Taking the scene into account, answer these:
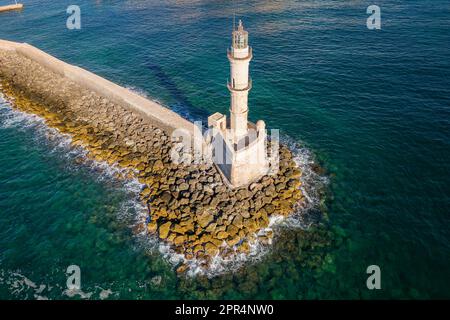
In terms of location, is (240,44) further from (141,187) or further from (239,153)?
(141,187)

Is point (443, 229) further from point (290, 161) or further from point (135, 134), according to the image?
point (135, 134)

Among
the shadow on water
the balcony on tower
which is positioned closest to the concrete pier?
the shadow on water

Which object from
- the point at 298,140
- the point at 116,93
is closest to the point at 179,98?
the point at 116,93

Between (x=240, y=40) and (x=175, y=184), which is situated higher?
(x=240, y=40)

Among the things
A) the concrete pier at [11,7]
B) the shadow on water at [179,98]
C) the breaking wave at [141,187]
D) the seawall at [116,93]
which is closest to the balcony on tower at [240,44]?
the seawall at [116,93]

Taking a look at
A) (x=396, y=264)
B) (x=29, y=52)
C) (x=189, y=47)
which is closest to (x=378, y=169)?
(x=396, y=264)

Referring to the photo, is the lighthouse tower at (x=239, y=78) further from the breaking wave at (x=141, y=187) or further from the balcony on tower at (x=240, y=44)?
the breaking wave at (x=141, y=187)

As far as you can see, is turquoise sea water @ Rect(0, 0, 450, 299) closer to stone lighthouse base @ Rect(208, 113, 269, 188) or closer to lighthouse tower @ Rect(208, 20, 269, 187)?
stone lighthouse base @ Rect(208, 113, 269, 188)
